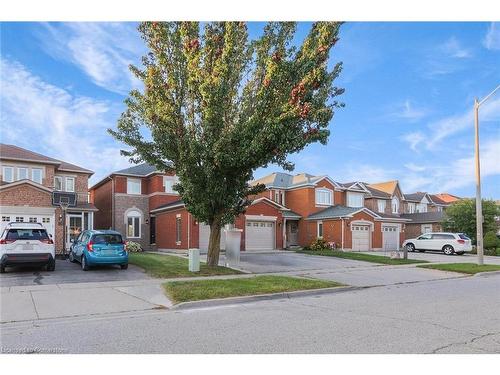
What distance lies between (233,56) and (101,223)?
78.9ft

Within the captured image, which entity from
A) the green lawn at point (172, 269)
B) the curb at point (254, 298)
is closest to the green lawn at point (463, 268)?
the curb at point (254, 298)

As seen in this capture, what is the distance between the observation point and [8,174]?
26812 millimetres

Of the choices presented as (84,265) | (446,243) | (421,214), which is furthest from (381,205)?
(84,265)

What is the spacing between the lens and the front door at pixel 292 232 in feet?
129

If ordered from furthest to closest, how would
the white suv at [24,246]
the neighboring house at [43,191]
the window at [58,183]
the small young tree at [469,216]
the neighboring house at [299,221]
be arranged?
the small young tree at [469,216], the neighboring house at [299,221], the window at [58,183], the neighboring house at [43,191], the white suv at [24,246]

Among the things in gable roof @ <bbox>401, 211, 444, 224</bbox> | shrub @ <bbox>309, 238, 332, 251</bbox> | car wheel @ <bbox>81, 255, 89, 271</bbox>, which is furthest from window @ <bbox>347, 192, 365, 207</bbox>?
car wheel @ <bbox>81, 255, 89, 271</bbox>

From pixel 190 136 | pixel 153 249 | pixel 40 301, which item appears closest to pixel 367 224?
pixel 153 249

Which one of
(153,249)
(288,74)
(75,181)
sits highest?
(288,74)

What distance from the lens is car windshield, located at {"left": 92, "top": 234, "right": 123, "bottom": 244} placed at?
1742 centimetres

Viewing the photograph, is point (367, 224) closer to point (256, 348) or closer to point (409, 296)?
point (409, 296)

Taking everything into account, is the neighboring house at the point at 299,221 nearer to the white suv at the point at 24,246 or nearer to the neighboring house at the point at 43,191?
the neighboring house at the point at 43,191

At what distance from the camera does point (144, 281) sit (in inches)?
587

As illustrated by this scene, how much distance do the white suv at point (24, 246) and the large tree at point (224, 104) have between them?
433cm

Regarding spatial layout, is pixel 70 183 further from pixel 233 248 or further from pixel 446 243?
pixel 446 243
